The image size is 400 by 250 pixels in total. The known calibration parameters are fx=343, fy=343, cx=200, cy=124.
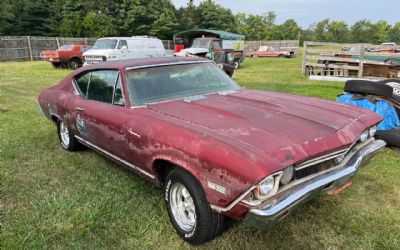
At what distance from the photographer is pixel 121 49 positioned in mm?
17266

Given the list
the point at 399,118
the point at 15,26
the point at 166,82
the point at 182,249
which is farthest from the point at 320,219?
the point at 15,26

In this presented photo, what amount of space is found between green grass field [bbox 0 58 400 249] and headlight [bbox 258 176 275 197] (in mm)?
772

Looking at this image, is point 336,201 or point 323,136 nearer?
point 323,136

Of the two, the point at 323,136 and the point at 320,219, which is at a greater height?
the point at 323,136

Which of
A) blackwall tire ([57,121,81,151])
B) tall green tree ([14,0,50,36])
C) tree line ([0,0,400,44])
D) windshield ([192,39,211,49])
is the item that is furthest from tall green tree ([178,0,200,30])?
blackwall tire ([57,121,81,151])

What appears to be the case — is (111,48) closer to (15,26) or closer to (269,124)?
(269,124)

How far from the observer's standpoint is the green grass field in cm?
296

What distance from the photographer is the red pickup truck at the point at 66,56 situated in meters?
19.7

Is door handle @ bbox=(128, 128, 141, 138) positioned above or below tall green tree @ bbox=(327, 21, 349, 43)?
below

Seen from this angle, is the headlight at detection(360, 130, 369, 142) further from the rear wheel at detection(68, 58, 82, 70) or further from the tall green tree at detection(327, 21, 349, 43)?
the tall green tree at detection(327, 21, 349, 43)

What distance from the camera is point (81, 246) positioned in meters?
2.92

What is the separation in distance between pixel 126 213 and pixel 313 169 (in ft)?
6.10

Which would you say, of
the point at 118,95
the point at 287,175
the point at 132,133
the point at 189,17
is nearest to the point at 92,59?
the point at 118,95

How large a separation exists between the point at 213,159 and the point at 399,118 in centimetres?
414
